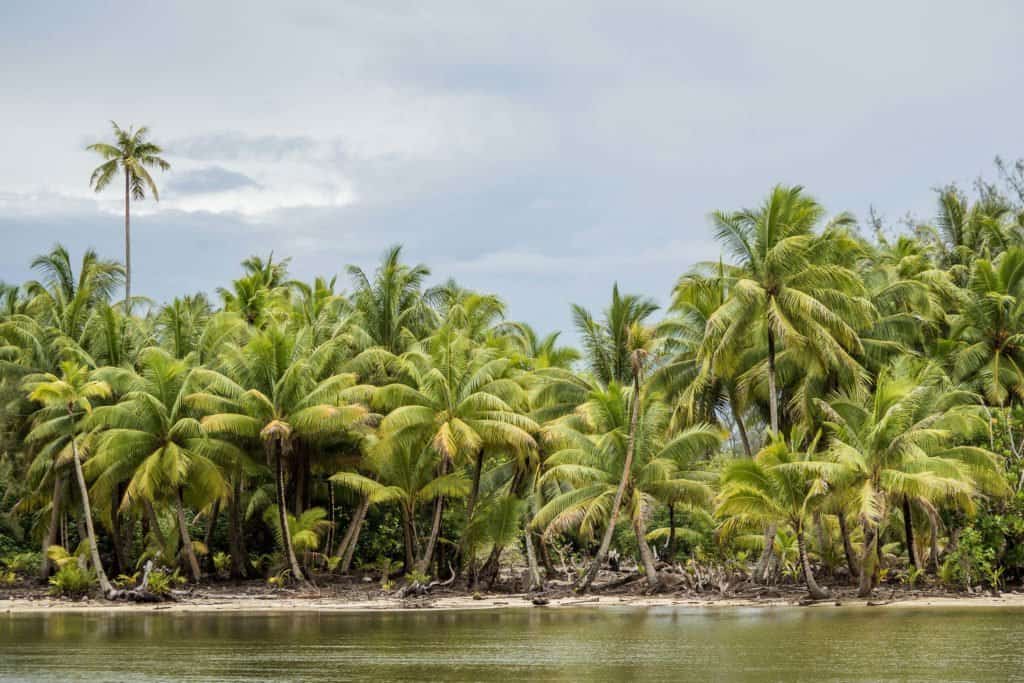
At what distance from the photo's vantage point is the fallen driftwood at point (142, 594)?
113 feet

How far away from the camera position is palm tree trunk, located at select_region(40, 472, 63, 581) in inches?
1563

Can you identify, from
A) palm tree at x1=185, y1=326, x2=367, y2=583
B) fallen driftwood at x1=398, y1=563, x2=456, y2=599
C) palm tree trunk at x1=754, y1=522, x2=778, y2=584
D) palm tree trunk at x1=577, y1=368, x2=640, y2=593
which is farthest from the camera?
fallen driftwood at x1=398, y1=563, x2=456, y2=599

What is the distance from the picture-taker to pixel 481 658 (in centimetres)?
2077

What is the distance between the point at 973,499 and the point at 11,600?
29119mm

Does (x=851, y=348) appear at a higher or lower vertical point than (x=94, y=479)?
higher

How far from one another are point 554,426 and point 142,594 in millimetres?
13400

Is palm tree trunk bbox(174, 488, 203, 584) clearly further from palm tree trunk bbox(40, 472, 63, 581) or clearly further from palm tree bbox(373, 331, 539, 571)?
palm tree bbox(373, 331, 539, 571)

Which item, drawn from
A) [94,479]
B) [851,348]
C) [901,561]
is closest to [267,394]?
[94,479]

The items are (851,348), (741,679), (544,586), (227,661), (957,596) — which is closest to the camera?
(741,679)

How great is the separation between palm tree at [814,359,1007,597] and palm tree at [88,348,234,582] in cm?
1868

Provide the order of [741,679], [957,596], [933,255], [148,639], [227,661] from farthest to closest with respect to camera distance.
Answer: [933,255]
[957,596]
[148,639]
[227,661]
[741,679]

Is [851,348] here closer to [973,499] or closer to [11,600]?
[973,499]

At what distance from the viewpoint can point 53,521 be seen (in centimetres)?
4047

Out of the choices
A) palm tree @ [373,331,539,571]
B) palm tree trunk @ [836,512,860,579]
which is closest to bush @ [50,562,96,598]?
palm tree @ [373,331,539,571]
